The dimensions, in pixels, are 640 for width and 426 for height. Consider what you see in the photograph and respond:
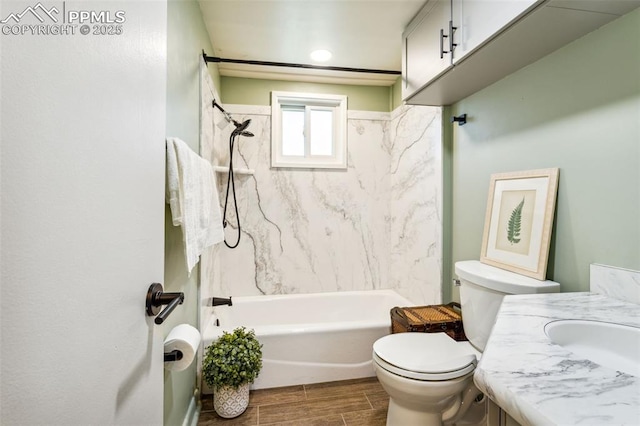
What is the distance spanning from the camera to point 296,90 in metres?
2.75

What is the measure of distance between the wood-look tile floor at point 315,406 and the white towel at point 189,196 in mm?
1095

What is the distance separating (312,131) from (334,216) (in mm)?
853

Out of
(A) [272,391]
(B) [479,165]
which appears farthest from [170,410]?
(B) [479,165]

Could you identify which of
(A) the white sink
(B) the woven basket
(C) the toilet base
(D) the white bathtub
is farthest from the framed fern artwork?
(D) the white bathtub

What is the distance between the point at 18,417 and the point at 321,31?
227 cm

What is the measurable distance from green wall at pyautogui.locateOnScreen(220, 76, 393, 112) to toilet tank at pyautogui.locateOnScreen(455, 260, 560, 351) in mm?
1869

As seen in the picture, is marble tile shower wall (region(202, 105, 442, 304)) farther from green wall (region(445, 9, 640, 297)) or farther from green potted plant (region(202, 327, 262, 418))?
green wall (region(445, 9, 640, 297))

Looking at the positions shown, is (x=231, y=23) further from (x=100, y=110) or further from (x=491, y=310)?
(x=491, y=310)

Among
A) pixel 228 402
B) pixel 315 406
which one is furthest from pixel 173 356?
pixel 315 406

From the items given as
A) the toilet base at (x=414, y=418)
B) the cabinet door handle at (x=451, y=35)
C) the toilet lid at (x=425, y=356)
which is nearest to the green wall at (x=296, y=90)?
the cabinet door handle at (x=451, y=35)

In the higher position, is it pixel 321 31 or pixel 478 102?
pixel 321 31

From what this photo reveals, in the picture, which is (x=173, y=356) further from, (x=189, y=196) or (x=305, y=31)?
(x=305, y=31)

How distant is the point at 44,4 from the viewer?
380 mm

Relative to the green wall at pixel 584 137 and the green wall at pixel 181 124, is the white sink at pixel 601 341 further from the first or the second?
the green wall at pixel 181 124
